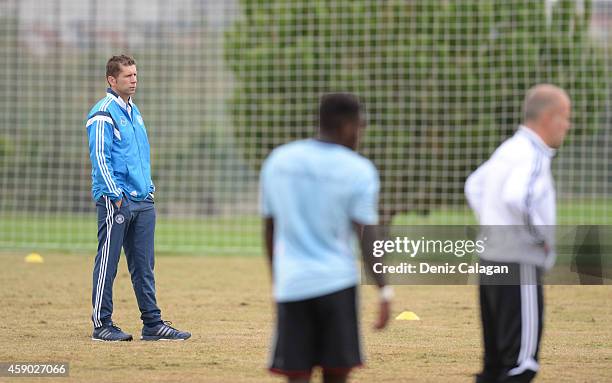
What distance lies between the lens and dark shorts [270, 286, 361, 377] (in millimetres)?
5367

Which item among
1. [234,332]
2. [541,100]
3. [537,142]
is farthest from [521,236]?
[234,332]

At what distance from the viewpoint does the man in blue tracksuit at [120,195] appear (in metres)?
8.98

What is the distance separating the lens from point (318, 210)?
17.6ft

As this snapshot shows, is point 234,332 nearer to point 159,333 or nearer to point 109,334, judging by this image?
point 159,333

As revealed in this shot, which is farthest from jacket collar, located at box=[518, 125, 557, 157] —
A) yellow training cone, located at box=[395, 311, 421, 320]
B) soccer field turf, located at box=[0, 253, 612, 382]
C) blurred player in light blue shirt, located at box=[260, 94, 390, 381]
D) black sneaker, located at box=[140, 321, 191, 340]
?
yellow training cone, located at box=[395, 311, 421, 320]

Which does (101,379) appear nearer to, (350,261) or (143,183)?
(143,183)

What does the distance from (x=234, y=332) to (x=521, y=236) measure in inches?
179

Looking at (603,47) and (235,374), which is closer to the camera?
(235,374)

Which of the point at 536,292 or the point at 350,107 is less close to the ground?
the point at 350,107

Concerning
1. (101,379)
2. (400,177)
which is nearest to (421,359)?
(101,379)

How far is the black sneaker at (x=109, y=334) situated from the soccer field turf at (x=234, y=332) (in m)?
0.10

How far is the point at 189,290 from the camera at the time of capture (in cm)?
1380

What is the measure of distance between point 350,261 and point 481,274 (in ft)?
3.39

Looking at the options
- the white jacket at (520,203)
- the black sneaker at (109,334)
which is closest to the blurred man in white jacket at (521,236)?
the white jacket at (520,203)
